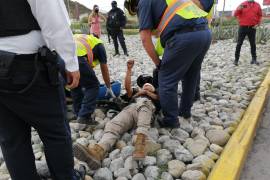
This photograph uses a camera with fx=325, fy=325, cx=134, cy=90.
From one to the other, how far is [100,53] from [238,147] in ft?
6.01

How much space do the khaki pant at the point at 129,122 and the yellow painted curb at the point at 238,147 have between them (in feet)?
2.58

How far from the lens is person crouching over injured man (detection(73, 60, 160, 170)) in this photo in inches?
113

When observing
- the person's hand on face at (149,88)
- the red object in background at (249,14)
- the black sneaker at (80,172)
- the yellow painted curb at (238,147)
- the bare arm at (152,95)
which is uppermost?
the red object in background at (249,14)

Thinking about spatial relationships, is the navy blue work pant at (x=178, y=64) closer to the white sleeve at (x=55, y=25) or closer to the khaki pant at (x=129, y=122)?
the khaki pant at (x=129, y=122)

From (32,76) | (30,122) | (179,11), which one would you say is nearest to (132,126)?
(179,11)

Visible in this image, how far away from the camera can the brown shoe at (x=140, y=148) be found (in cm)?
292

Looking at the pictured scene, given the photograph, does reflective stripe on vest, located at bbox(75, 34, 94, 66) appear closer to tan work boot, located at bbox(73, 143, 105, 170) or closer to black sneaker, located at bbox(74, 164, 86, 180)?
tan work boot, located at bbox(73, 143, 105, 170)

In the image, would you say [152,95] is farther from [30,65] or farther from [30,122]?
[30,65]

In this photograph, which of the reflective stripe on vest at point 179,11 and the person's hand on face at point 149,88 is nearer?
the reflective stripe on vest at point 179,11

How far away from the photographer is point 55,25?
1722 mm

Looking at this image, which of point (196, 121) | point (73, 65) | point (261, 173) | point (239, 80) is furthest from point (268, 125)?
point (73, 65)

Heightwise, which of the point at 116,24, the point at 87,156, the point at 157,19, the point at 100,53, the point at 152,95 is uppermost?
the point at 157,19

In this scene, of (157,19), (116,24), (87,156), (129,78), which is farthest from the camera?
(116,24)

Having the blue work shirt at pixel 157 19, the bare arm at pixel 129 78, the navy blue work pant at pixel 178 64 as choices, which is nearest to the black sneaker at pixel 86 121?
Answer: the bare arm at pixel 129 78
